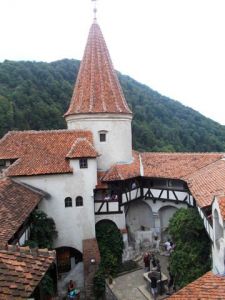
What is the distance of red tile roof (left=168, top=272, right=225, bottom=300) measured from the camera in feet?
29.4

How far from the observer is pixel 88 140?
2411 centimetres

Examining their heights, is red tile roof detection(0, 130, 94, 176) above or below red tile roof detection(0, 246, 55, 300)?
above

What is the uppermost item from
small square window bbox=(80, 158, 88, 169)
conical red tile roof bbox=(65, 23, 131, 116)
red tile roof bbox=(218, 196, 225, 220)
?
conical red tile roof bbox=(65, 23, 131, 116)

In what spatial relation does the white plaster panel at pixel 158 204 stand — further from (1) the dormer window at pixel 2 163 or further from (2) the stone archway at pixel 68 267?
(1) the dormer window at pixel 2 163

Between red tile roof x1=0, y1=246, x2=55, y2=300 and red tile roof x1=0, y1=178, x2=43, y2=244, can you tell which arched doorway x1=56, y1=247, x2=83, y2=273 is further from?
red tile roof x1=0, y1=246, x2=55, y2=300

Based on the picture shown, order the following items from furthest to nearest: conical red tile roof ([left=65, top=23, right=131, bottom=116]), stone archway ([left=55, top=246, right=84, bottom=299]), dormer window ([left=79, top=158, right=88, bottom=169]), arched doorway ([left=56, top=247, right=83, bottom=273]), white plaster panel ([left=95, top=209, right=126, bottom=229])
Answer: conical red tile roof ([left=65, top=23, right=131, bottom=116]), white plaster panel ([left=95, top=209, right=126, bottom=229]), arched doorway ([left=56, top=247, right=83, bottom=273]), dormer window ([left=79, top=158, right=88, bottom=169]), stone archway ([left=55, top=246, right=84, bottom=299])

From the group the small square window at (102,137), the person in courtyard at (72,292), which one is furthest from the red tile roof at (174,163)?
the person in courtyard at (72,292)

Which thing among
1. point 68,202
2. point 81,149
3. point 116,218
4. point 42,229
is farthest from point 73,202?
point 81,149

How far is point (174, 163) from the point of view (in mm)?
26594

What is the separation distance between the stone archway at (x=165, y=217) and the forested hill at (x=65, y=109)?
33.4 metres

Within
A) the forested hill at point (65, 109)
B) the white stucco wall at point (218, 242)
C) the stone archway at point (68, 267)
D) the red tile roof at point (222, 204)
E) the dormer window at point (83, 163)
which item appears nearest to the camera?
the red tile roof at point (222, 204)

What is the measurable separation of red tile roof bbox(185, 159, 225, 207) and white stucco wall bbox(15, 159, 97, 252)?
7082 mm

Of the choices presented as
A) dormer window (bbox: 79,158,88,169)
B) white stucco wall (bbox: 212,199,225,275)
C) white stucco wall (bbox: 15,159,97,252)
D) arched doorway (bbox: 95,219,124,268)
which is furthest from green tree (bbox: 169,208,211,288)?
dormer window (bbox: 79,158,88,169)

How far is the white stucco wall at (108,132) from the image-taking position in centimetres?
2594
